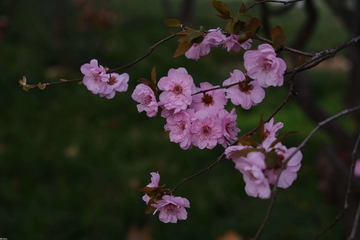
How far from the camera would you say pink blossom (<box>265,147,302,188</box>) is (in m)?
0.83

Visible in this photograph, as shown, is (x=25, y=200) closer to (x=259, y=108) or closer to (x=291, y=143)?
(x=291, y=143)

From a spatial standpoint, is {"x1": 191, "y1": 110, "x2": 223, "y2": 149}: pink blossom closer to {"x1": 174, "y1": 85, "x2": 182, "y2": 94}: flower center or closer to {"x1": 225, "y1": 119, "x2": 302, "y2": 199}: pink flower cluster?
{"x1": 174, "y1": 85, "x2": 182, "y2": 94}: flower center

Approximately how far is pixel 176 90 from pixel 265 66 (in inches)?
6.6

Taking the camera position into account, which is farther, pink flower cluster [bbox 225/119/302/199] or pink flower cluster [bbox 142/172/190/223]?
pink flower cluster [bbox 142/172/190/223]

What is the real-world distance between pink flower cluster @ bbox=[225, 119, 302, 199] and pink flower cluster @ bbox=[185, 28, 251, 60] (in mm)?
246

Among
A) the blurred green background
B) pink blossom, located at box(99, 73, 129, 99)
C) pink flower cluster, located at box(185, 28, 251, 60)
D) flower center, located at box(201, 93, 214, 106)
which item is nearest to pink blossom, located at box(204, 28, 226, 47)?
pink flower cluster, located at box(185, 28, 251, 60)

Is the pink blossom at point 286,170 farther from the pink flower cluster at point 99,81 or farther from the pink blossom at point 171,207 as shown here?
the pink flower cluster at point 99,81

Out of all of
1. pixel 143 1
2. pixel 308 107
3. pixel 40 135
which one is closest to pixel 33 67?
pixel 40 135

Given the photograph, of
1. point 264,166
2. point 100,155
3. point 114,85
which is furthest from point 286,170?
point 100,155

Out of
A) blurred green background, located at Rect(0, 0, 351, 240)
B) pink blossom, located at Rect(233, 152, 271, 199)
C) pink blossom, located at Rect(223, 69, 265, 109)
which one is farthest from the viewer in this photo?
blurred green background, located at Rect(0, 0, 351, 240)

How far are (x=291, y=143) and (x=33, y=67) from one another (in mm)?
2342

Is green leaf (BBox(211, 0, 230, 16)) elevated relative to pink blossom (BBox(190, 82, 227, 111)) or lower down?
elevated

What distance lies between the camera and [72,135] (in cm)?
391

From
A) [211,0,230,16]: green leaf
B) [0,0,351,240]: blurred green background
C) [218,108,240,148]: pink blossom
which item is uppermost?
[211,0,230,16]: green leaf
